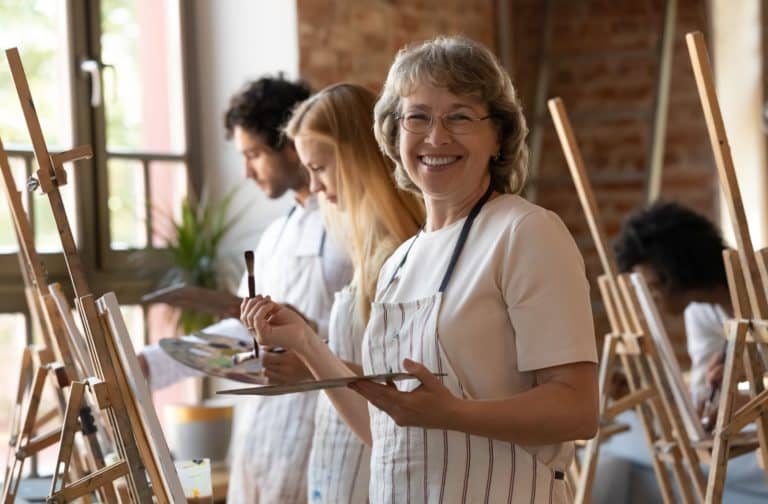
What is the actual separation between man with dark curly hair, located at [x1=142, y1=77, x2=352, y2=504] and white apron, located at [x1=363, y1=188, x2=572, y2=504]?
0.87m

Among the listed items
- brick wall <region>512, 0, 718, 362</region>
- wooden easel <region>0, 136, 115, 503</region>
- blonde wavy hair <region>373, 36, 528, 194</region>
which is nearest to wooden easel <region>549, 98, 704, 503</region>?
blonde wavy hair <region>373, 36, 528, 194</region>

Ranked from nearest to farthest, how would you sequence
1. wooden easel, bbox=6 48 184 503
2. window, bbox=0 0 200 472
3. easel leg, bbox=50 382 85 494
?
wooden easel, bbox=6 48 184 503
easel leg, bbox=50 382 85 494
window, bbox=0 0 200 472

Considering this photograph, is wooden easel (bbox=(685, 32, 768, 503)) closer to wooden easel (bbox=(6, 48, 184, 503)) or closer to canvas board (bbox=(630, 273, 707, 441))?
canvas board (bbox=(630, 273, 707, 441))

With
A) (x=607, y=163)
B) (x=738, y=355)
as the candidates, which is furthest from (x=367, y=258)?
(x=607, y=163)

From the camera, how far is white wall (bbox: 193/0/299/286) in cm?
461

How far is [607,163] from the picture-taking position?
595 centimetres

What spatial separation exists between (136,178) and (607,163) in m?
2.41

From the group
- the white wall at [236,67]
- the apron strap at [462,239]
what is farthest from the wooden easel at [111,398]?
the white wall at [236,67]

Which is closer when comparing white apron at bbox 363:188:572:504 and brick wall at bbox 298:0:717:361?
white apron at bbox 363:188:572:504

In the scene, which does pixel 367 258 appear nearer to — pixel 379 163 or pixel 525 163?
pixel 379 163

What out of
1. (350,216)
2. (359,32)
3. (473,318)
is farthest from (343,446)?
(359,32)

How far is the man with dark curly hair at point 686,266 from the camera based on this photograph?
372cm

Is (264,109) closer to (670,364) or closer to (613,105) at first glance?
(670,364)

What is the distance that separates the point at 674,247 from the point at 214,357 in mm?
1829
